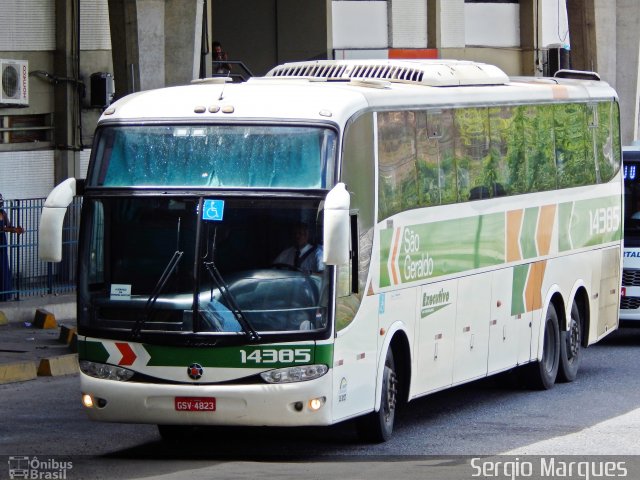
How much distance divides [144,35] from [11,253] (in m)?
4.88

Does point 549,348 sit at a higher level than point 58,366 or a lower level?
higher

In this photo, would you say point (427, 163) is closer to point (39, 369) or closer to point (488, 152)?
point (488, 152)

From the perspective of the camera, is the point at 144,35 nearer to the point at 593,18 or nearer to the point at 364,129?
the point at 364,129

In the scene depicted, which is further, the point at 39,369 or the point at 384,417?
the point at 39,369

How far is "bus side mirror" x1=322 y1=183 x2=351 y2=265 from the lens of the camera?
36.5 ft

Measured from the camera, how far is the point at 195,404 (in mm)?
11531

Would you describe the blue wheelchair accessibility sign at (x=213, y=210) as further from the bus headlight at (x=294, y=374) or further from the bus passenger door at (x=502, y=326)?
the bus passenger door at (x=502, y=326)

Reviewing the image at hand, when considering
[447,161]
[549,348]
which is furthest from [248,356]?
[549,348]

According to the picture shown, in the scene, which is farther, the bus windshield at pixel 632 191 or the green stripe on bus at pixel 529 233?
the bus windshield at pixel 632 191

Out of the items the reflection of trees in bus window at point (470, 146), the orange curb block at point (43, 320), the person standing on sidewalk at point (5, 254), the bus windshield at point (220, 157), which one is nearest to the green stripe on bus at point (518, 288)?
the reflection of trees in bus window at point (470, 146)

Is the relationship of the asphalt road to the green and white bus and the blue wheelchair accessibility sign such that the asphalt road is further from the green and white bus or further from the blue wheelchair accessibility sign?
the blue wheelchair accessibility sign

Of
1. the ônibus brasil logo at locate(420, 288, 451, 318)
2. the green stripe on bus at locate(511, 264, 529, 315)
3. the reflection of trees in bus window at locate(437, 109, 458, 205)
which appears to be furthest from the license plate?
the green stripe on bus at locate(511, 264, 529, 315)

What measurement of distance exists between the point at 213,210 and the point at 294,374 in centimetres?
143

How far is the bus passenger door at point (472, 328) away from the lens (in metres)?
14.5
